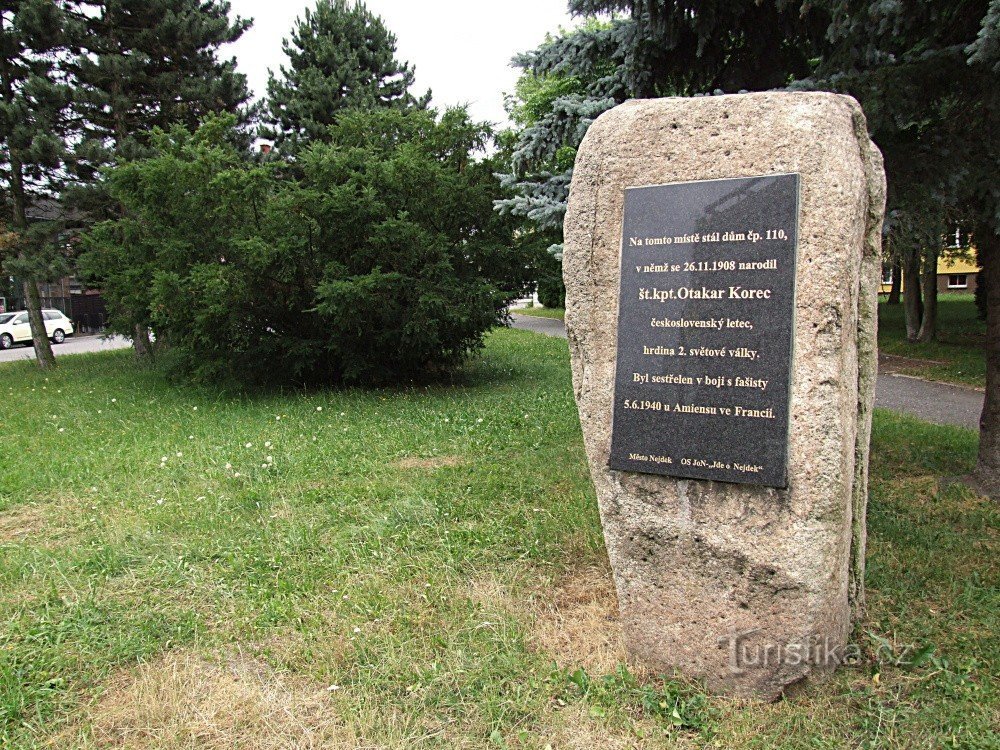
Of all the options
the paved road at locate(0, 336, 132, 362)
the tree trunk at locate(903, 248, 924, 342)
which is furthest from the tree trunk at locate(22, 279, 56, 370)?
the tree trunk at locate(903, 248, 924, 342)

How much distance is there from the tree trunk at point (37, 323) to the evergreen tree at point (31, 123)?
49 centimetres

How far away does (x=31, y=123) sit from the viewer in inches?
520

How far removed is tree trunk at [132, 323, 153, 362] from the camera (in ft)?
49.8

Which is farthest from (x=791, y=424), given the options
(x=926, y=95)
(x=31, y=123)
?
(x=31, y=123)

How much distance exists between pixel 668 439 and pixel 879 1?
297 centimetres

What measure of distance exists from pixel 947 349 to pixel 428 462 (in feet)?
39.7

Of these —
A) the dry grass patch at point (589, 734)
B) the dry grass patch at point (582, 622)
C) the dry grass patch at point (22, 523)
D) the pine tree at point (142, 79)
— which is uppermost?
the pine tree at point (142, 79)

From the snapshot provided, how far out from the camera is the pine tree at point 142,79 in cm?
1358

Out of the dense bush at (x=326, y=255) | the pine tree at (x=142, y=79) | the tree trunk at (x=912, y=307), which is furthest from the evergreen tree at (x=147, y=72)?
the tree trunk at (x=912, y=307)

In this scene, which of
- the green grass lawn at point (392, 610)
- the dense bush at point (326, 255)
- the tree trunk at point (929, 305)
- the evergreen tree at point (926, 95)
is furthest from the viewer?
the tree trunk at point (929, 305)

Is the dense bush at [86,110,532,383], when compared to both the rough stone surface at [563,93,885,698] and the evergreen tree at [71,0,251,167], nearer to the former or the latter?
the evergreen tree at [71,0,251,167]

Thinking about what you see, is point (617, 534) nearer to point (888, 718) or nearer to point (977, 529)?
point (888, 718)

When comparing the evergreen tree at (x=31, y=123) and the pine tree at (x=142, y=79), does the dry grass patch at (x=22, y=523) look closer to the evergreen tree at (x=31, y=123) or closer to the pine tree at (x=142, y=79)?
the pine tree at (x=142, y=79)

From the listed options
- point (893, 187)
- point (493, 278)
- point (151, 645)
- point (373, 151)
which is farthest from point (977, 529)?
point (373, 151)
